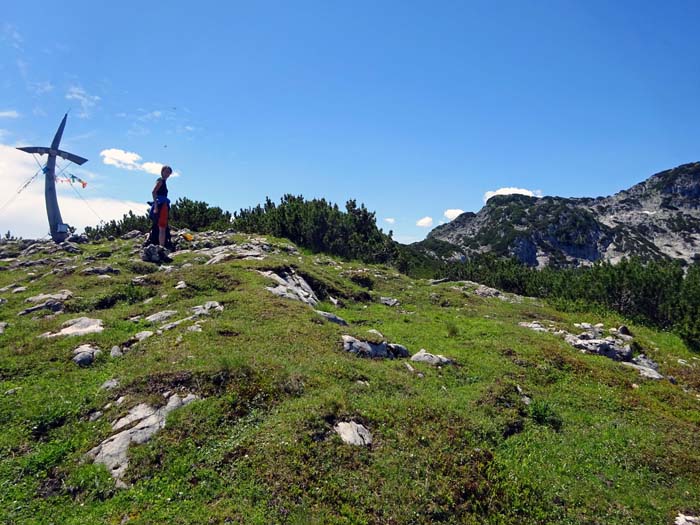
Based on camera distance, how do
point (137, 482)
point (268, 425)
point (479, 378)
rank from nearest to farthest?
1. point (137, 482)
2. point (268, 425)
3. point (479, 378)

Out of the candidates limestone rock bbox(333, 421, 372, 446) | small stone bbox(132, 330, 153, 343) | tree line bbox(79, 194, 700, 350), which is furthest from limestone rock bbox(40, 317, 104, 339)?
tree line bbox(79, 194, 700, 350)

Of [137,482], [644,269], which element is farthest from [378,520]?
[644,269]

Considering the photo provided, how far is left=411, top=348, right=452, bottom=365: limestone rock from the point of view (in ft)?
67.4

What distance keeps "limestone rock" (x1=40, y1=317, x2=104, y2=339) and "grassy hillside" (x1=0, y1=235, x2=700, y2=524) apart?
0.47m

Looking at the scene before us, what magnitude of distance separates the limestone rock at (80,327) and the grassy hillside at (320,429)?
1.54 feet

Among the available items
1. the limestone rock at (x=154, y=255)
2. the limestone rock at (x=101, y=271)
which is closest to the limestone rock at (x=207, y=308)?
the limestone rock at (x=101, y=271)

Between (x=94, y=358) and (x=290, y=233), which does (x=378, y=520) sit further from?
(x=290, y=233)

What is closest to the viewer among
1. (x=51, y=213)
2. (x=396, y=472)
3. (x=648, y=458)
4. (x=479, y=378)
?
(x=396, y=472)

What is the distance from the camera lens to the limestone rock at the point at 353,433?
12.0 m

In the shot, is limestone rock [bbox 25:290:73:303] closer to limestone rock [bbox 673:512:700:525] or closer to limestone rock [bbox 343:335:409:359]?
limestone rock [bbox 343:335:409:359]

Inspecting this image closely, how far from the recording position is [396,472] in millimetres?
10953

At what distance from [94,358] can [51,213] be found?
5490 cm

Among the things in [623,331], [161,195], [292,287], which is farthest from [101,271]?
[623,331]

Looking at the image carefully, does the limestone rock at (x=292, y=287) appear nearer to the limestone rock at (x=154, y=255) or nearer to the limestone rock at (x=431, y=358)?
the limestone rock at (x=431, y=358)
